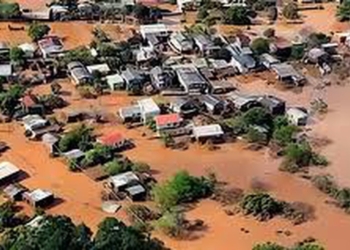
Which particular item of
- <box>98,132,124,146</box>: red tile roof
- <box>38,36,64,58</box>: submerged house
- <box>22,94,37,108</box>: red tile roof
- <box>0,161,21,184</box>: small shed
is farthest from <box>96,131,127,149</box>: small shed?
<box>38,36,64,58</box>: submerged house

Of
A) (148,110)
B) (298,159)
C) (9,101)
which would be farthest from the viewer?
(9,101)

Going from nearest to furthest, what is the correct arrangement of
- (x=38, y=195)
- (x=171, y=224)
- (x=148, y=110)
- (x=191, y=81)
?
(x=171, y=224) → (x=38, y=195) → (x=148, y=110) → (x=191, y=81)

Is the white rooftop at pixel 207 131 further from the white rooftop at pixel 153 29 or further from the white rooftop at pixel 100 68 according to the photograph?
the white rooftop at pixel 153 29

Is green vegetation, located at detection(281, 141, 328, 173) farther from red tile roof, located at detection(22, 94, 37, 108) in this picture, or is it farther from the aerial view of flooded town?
red tile roof, located at detection(22, 94, 37, 108)

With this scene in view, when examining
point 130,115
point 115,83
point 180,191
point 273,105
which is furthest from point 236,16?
point 180,191

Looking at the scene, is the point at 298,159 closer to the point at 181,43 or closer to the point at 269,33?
the point at 181,43

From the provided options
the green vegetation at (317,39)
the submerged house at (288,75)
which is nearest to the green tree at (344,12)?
the green vegetation at (317,39)

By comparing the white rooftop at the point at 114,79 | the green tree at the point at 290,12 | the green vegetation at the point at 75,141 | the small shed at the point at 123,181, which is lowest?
the small shed at the point at 123,181
